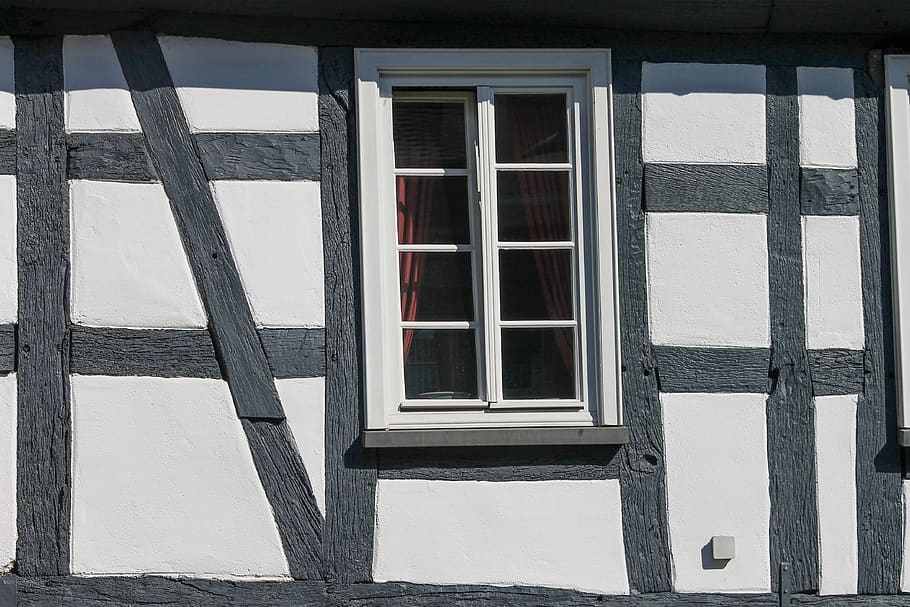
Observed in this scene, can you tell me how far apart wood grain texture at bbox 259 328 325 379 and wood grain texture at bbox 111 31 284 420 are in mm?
37

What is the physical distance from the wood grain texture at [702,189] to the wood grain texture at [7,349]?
2.57 metres

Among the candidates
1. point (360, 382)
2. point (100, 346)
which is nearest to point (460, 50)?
point (360, 382)

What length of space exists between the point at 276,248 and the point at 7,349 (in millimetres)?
1100

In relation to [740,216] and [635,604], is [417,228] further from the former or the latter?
[635,604]

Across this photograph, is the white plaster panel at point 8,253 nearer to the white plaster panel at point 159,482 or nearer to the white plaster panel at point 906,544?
the white plaster panel at point 159,482

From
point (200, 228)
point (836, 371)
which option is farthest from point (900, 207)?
point (200, 228)

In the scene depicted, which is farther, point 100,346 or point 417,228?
point 417,228

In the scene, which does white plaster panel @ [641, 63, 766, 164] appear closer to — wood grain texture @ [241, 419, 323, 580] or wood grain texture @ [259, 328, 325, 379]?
wood grain texture @ [259, 328, 325, 379]

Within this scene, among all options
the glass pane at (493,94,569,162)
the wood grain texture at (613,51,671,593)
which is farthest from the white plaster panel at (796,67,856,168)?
the glass pane at (493,94,569,162)

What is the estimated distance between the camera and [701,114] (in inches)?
162

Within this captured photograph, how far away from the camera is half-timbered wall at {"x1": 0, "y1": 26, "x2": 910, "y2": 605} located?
3.87 m

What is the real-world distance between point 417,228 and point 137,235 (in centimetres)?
111

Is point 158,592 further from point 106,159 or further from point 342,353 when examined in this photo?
point 106,159

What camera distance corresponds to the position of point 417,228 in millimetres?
4133
